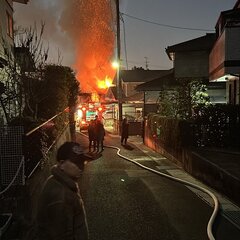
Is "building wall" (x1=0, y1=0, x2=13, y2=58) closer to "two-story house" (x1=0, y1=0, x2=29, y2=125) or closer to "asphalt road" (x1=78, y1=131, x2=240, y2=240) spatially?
"two-story house" (x1=0, y1=0, x2=29, y2=125)

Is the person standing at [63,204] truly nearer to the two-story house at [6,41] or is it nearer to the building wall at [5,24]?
the two-story house at [6,41]

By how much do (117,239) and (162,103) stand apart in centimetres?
1854

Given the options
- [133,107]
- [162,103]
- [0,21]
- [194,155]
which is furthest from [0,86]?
[133,107]

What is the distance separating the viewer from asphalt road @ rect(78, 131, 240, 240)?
7680 mm

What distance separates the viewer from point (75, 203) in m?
3.50

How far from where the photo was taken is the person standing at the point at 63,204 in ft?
11.2

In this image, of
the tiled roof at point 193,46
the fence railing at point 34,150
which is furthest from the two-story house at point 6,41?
the tiled roof at point 193,46

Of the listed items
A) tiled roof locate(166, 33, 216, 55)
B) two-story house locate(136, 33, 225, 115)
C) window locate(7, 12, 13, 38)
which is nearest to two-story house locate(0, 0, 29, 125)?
window locate(7, 12, 13, 38)

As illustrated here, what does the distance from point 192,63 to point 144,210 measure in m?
25.5

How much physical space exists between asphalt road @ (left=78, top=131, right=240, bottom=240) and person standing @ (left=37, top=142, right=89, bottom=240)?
156 inches

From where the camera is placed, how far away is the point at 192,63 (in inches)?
1325

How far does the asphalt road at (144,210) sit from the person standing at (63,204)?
3.96 meters

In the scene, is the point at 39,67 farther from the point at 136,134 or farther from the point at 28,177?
the point at 136,134

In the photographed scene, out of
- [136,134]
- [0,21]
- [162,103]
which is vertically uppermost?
[0,21]
